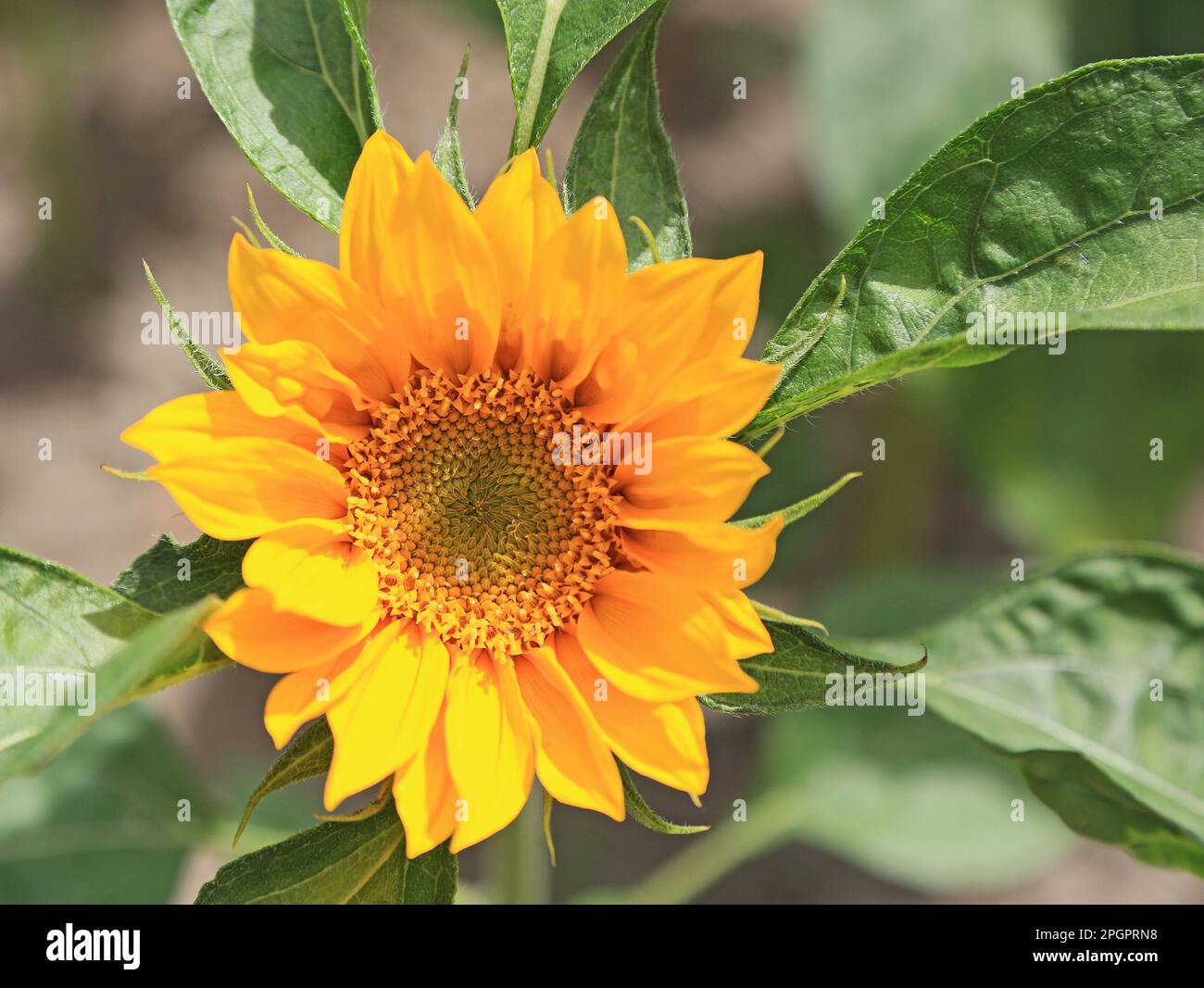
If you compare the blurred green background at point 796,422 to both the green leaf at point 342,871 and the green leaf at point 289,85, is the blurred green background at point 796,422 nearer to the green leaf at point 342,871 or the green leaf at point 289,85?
the green leaf at point 342,871

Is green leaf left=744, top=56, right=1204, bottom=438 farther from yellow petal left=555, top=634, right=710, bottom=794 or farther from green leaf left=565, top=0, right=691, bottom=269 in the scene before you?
yellow petal left=555, top=634, right=710, bottom=794

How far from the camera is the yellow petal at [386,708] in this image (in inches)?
47.9

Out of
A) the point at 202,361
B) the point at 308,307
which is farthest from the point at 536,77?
the point at 202,361

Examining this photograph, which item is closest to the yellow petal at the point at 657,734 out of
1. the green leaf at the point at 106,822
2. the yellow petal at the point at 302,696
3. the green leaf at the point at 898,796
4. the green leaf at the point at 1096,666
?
the yellow petal at the point at 302,696

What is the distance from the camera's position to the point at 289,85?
139cm

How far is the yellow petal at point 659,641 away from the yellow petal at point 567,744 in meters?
0.05

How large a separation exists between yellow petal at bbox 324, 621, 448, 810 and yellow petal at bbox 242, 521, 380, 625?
0.18 feet

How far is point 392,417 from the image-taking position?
57.0 inches

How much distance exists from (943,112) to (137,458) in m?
2.23

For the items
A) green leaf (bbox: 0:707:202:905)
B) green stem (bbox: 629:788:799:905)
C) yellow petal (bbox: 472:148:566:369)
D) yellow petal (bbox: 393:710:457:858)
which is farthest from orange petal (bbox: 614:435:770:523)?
green stem (bbox: 629:788:799:905)

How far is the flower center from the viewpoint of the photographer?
1.44 metres

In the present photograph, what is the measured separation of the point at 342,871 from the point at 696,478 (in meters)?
0.57

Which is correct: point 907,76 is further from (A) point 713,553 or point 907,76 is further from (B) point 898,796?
(A) point 713,553

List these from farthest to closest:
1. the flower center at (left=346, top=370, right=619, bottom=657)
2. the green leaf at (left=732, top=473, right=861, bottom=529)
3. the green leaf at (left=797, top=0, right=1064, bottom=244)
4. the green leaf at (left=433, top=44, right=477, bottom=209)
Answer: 1. the green leaf at (left=797, top=0, right=1064, bottom=244)
2. the flower center at (left=346, top=370, right=619, bottom=657)
3. the green leaf at (left=433, top=44, right=477, bottom=209)
4. the green leaf at (left=732, top=473, right=861, bottom=529)
